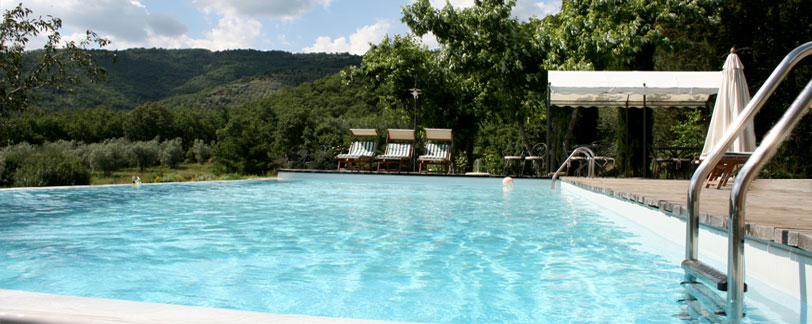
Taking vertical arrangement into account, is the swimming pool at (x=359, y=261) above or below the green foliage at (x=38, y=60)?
below

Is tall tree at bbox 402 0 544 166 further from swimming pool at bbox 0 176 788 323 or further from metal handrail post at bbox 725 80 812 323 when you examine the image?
metal handrail post at bbox 725 80 812 323

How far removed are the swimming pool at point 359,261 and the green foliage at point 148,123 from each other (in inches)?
1292

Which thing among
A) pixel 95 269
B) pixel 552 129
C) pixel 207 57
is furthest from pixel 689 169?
pixel 207 57

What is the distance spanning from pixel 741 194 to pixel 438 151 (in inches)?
473

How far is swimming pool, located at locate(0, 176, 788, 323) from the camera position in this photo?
253cm

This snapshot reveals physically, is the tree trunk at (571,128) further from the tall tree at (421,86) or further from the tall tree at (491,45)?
the tall tree at (421,86)

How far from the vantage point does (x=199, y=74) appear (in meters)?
53.7

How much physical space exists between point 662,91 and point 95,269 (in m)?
9.29

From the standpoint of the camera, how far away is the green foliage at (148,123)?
36.2m

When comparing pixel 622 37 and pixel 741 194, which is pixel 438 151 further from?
pixel 741 194

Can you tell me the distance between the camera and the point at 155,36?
6000 cm

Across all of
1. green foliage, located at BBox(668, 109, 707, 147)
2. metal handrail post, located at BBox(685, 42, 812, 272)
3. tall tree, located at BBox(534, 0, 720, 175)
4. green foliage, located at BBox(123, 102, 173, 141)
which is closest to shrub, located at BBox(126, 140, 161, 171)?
green foliage, located at BBox(123, 102, 173, 141)

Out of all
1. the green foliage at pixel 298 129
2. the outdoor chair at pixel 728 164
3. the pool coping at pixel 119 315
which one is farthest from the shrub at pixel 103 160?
the pool coping at pixel 119 315

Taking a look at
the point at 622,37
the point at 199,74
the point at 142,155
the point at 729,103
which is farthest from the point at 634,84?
the point at 199,74
